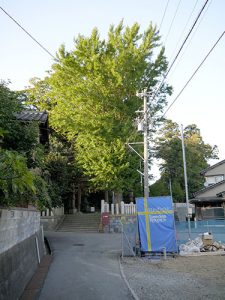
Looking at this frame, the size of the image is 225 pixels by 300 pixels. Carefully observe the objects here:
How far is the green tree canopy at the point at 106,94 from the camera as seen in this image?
2695 centimetres

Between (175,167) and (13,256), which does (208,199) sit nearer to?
(175,167)

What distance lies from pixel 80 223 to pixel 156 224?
14.7 meters

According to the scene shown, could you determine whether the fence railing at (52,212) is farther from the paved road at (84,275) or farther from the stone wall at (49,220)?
the paved road at (84,275)

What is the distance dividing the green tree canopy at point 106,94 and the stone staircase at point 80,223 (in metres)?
3.35

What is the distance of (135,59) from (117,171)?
31.2 ft

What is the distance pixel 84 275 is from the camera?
34.3ft

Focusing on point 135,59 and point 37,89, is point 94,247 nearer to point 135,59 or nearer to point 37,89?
point 135,59

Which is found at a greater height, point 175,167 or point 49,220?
point 175,167

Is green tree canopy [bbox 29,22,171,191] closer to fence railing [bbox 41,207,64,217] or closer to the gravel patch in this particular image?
fence railing [bbox 41,207,64,217]

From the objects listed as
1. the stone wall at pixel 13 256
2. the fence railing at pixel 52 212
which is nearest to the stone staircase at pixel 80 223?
the fence railing at pixel 52 212

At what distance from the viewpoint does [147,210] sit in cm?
1525

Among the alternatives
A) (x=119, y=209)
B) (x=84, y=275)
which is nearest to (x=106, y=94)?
(x=119, y=209)

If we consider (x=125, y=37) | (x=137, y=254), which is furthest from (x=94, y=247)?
(x=125, y=37)

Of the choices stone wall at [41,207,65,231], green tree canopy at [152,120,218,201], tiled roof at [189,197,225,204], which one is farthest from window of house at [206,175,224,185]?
stone wall at [41,207,65,231]
